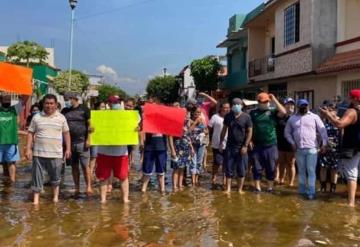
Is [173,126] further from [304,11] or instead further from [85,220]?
[304,11]

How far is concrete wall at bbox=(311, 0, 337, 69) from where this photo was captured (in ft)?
63.5

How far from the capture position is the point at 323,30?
19.5m

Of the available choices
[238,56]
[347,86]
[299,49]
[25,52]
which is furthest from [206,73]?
[25,52]

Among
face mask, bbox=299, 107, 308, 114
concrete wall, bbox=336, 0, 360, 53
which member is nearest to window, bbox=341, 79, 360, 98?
concrete wall, bbox=336, 0, 360, 53

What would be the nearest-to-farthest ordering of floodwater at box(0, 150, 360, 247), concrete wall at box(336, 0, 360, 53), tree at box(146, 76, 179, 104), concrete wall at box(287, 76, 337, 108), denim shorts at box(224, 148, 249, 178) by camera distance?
floodwater at box(0, 150, 360, 247), denim shorts at box(224, 148, 249, 178), concrete wall at box(336, 0, 360, 53), concrete wall at box(287, 76, 337, 108), tree at box(146, 76, 179, 104)

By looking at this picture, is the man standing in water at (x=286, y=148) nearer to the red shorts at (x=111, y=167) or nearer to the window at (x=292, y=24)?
the red shorts at (x=111, y=167)

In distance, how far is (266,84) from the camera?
2756 centimetres

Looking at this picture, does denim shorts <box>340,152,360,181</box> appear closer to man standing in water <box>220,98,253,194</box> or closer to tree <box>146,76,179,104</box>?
man standing in water <box>220,98,253,194</box>

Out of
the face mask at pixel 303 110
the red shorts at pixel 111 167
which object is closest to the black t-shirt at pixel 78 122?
the red shorts at pixel 111 167

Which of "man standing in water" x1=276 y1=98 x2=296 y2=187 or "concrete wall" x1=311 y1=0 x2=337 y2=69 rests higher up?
"concrete wall" x1=311 y1=0 x2=337 y2=69

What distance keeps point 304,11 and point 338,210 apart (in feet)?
43.2

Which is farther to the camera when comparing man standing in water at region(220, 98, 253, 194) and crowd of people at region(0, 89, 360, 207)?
man standing in water at region(220, 98, 253, 194)

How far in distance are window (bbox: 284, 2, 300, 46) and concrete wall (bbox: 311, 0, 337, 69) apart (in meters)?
1.72

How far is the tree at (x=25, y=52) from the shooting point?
212 ft
